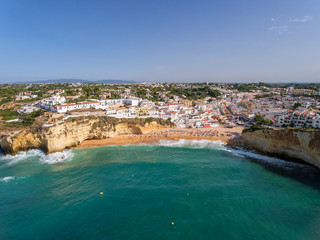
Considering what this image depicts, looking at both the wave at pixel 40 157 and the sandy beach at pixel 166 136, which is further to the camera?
the sandy beach at pixel 166 136

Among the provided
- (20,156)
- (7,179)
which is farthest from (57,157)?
(20,156)

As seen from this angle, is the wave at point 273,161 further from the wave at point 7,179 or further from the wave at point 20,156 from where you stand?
the wave at point 20,156

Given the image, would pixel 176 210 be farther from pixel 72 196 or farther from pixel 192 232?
pixel 72 196

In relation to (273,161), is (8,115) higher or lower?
higher

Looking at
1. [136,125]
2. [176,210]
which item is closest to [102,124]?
[136,125]

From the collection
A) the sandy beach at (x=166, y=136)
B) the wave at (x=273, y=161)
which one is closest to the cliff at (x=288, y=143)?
the wave at (x=273, y=161)

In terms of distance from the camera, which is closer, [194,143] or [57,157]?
[57,157]

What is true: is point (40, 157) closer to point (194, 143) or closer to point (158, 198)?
point (158, 198)
